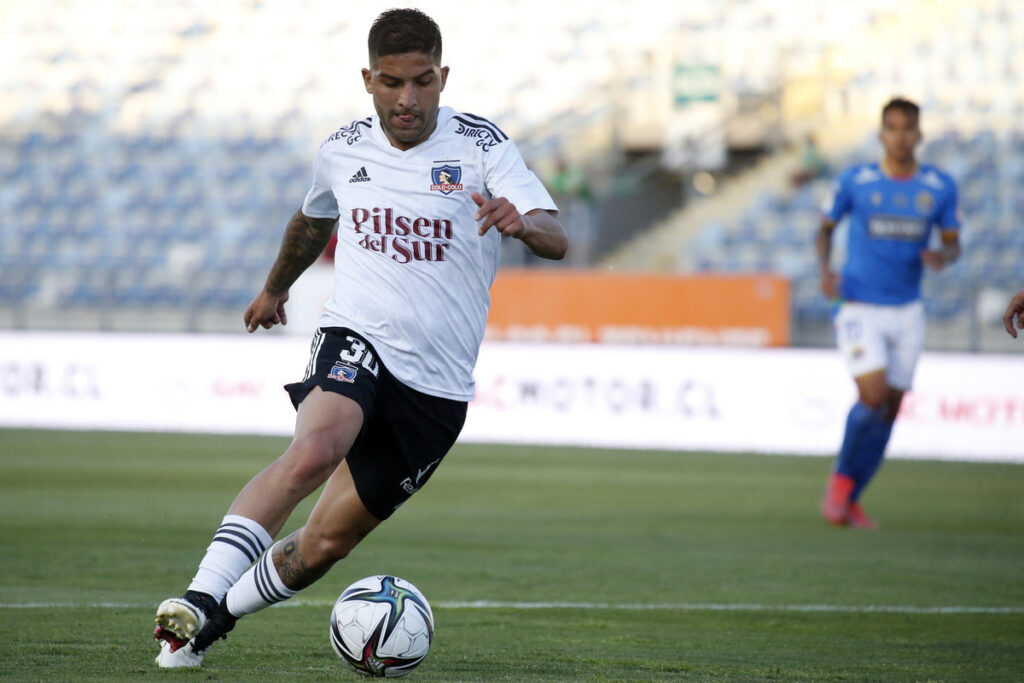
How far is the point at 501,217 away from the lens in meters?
4.21

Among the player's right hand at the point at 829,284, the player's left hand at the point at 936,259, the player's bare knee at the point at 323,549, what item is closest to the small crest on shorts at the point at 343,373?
the player's bare knee at the point at 323,549

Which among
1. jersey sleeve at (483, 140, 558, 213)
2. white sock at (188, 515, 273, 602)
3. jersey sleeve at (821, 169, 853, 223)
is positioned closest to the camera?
white sock at (188, 515, 273, 602)

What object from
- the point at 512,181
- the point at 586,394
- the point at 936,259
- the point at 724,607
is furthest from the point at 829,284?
the point at 586,394

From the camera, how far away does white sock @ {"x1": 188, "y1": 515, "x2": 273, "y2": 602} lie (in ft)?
13.9

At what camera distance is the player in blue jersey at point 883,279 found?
31.0ft

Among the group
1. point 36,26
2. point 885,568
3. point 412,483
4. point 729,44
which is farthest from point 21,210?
point 412,483

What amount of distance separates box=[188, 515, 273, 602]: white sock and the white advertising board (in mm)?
11589

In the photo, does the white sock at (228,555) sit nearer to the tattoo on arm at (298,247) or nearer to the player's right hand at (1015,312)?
the tattoo on arm at (298,247)

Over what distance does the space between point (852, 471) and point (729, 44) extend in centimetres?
1464

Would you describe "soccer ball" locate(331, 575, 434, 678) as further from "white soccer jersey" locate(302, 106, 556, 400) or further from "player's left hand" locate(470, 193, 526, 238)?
"player's left hand" locate(470, 193, 526, 238)

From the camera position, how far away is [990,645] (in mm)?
5594

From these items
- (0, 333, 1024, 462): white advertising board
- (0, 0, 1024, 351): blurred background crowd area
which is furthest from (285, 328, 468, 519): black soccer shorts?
(0, 0, 1024, 351): blurred background crowd area

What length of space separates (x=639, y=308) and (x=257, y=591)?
1274 cm

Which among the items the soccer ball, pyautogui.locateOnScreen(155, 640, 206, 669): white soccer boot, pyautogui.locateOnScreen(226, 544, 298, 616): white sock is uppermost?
pyautogui.locateOnScreen(226, 544, 298, 616): white sock
